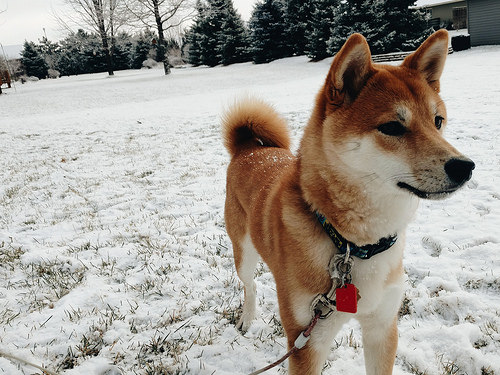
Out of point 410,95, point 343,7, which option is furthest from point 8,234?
point 343,7

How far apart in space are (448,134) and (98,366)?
231 inches

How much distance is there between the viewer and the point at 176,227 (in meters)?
3.99

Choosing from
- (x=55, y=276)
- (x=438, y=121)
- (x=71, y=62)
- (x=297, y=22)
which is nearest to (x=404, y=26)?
(x=297, y=22)

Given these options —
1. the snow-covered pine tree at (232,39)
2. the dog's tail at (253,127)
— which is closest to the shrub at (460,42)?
the snow-covered pine tree at (232,39)

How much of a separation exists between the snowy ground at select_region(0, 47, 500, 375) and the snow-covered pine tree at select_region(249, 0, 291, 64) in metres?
25.8

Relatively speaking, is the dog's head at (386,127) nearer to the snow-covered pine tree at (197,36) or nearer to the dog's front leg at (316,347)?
the dog's front leg at (316,347)

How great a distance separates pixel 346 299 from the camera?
156 cm

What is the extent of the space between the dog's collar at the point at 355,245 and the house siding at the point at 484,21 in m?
25.1

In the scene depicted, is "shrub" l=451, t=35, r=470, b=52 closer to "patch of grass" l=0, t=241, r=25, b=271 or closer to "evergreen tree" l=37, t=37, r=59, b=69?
"patch of grass" l=0, t=241, r=25, b=271

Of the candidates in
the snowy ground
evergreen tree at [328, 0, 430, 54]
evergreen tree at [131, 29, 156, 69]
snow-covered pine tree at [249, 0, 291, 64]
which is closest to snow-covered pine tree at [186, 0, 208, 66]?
snow-covered pine tree at [249, 0, 291, 64]

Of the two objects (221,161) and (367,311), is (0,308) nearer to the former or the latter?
(367,311)

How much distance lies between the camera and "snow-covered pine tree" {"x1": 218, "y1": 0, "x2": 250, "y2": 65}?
31203 mm

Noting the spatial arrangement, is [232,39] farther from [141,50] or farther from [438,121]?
[438,121]

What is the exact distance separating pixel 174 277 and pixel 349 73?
7.35 feet
